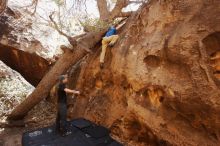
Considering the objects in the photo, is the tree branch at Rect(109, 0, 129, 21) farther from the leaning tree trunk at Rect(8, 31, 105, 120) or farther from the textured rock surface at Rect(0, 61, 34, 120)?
the textured rock surface at Rect(0, 61, 34, 120)

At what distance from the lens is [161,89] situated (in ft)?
18.8

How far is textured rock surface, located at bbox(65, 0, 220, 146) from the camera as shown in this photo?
16.5ft

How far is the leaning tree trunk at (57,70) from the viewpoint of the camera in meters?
8.59

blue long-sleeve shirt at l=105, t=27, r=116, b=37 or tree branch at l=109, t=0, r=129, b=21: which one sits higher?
tree branch at l=109, t=0, r=129, b=21

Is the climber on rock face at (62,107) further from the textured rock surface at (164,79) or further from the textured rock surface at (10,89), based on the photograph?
the textured rock surface at (10,89)

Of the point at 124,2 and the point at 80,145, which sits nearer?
the point at 80,145

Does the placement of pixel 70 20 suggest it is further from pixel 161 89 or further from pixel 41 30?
pixel 161 89

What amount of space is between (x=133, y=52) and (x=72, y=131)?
225 cm

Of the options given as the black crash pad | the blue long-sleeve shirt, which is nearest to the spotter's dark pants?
the black crash pad

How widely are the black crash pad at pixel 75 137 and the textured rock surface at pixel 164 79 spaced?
41 centimetres

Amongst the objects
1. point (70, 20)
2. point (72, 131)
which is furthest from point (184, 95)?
point (70, 20)

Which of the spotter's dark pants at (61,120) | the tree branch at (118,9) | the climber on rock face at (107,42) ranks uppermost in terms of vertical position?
the tree branch at (118,9)

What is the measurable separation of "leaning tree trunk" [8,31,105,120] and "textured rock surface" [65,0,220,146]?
108 cm

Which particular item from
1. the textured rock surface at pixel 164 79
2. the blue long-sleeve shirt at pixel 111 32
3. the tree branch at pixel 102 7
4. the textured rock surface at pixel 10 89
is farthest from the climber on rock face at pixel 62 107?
the tree branch at pixel 102 7
